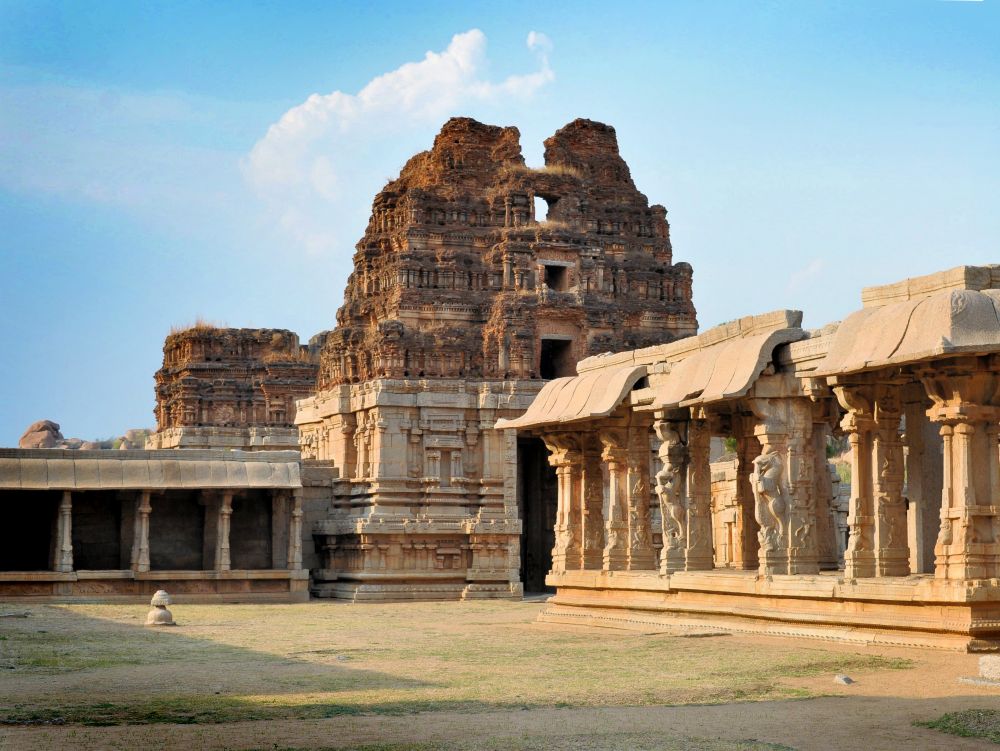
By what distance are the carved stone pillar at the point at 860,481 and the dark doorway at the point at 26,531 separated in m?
23.2

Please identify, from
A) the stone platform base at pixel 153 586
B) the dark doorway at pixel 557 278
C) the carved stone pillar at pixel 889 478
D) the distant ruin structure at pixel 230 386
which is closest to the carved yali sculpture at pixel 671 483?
the carved stone pillar at pixel 889 478

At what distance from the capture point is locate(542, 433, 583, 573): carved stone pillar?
28375mm

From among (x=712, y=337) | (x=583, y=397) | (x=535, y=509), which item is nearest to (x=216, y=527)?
(x=535, y=509)

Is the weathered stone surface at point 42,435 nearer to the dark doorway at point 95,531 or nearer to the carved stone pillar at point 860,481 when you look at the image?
the dark doorway at point 95,531

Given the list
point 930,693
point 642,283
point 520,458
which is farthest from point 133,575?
point 930,693

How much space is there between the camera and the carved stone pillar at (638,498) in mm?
26266

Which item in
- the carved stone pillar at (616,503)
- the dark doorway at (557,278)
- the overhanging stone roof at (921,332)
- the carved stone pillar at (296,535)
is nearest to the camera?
the overhanging stone roof at (921,332)

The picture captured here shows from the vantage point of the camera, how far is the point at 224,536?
37594mm

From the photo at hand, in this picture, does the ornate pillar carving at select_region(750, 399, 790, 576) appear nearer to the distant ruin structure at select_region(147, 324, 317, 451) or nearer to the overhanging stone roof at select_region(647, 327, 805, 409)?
the overhanging stone roof at select_region(647, 327, 805, 409)

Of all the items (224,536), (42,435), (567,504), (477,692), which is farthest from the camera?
(42,435)

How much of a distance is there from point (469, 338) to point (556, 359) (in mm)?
3815

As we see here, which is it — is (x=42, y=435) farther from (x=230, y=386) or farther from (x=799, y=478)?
(x=799, y=478)

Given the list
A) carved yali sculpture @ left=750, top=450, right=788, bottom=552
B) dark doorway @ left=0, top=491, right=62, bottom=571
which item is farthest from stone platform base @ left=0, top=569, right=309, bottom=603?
carved yali sculpture @ left=750, top=450, right=788, bottom=552

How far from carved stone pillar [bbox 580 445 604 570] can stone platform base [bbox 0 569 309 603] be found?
12.0 metres
